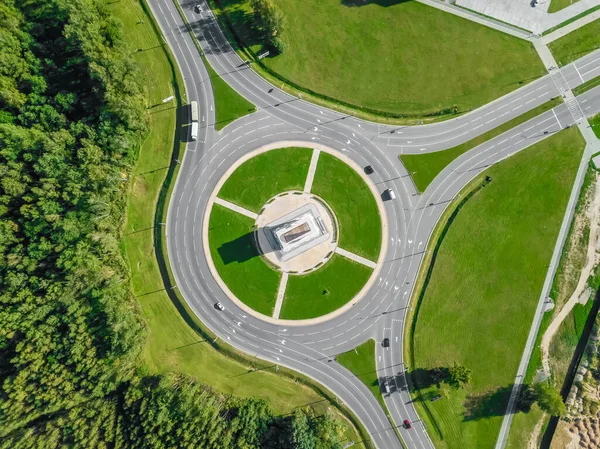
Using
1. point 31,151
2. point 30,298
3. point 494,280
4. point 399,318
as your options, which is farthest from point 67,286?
point 494,280

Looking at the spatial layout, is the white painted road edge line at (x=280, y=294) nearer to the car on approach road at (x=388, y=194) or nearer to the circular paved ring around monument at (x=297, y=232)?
the circular paved ring around monument at (x=297, y=232)

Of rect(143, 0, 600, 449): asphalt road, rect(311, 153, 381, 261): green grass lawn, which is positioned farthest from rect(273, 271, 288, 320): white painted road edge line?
rect(311, 153, 381, 261): green grass lawn

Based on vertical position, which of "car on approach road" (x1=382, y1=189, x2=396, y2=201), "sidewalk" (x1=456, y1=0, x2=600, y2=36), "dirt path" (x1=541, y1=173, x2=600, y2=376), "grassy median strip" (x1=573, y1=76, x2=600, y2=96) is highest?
"sidewalk" (x1=456, y1=0, x2=600, y2=36)

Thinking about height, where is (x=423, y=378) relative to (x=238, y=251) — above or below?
below

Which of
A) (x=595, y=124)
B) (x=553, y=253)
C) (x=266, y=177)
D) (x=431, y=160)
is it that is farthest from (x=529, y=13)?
(x=266, y=177)

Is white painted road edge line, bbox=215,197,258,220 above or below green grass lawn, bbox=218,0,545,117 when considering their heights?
below

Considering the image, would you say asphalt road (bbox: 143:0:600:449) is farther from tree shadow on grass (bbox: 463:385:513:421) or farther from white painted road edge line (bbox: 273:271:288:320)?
tree shadow on grass (bbox: 463:385:513:421)

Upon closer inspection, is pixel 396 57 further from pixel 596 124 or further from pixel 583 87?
pixel 596 124
